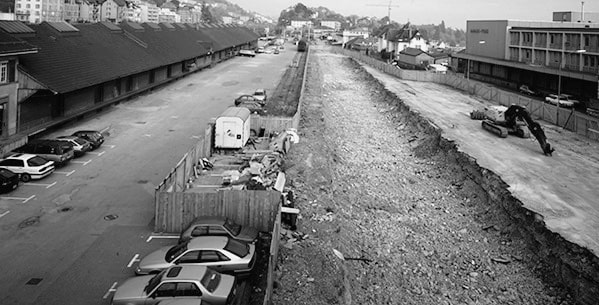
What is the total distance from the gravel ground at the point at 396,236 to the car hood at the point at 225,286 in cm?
151

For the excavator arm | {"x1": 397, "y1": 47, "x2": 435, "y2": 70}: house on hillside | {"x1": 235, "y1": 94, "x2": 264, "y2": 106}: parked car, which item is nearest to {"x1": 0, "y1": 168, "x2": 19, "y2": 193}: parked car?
{"x1": 235, "y1": 94, "x2": 264, "y2": 106}: parked car

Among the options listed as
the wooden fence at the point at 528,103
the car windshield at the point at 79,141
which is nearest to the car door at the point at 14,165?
the car windshield at the point at 79,141

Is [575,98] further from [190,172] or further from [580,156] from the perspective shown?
[190,172]

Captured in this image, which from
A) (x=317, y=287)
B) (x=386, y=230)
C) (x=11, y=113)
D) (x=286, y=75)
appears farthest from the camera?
(x=286, y=75)

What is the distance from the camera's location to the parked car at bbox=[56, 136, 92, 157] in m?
29.2

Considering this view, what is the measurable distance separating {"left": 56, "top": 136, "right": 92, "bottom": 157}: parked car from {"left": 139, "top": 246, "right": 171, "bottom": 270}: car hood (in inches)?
576

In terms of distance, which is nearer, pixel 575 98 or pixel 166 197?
pixel 166 197

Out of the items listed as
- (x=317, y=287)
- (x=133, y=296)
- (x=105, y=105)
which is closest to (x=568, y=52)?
(x=105, y=105)

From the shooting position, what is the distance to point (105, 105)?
43.2 meters

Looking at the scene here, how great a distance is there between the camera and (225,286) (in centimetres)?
1481

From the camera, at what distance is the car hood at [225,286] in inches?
567

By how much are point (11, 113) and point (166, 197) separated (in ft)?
57.5

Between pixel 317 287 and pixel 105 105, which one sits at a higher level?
pixel 105 105

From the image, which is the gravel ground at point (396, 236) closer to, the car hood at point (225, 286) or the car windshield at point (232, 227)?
the car hood at point (225, 286)
